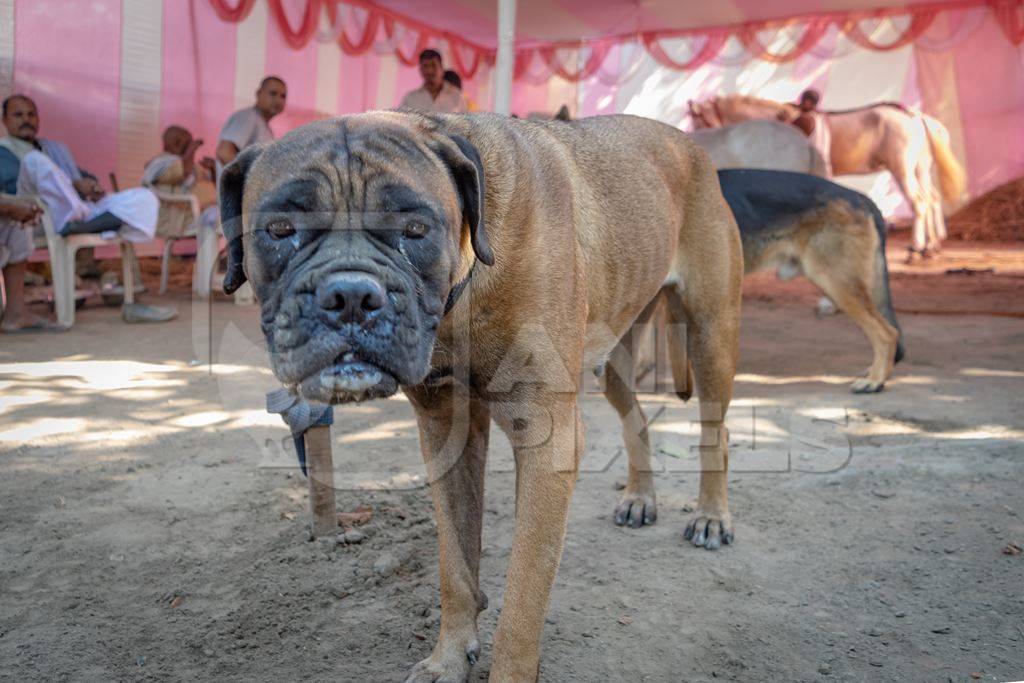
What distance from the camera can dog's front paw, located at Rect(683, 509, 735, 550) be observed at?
133 inches

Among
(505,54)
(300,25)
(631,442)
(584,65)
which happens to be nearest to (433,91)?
(505,54)

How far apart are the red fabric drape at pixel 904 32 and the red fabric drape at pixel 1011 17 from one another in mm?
1074

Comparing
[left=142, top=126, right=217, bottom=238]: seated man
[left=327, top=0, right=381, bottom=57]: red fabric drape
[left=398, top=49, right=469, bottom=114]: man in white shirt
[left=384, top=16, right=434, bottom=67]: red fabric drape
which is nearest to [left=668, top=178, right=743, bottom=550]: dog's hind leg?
[left=398, top=49, right=469, bottom=114]: man in white shirt

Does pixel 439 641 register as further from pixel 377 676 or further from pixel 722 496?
pixel 722 496

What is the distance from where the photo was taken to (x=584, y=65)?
17812 mm

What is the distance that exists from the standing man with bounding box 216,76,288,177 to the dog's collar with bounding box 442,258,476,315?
7.56 metres

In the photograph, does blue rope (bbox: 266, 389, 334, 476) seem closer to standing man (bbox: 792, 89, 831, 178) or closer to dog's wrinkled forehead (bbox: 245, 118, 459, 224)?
dog's wrinkled forehead (bbox: 245, 118, 459, 224)

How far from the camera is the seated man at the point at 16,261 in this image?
23.1 ft

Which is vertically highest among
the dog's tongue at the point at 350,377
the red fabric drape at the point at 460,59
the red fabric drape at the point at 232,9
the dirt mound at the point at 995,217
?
the red fabric drape at the point at 460,59

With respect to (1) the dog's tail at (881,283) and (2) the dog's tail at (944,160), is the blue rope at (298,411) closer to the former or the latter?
(1) the dog's tail at (881,283)

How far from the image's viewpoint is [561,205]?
242 centimetres

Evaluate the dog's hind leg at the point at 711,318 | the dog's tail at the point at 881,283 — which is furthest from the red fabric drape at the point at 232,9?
the dog's hind leg at the point at 711,318

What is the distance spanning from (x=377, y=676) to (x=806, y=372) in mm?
4918

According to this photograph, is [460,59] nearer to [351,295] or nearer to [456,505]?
[456,505]
